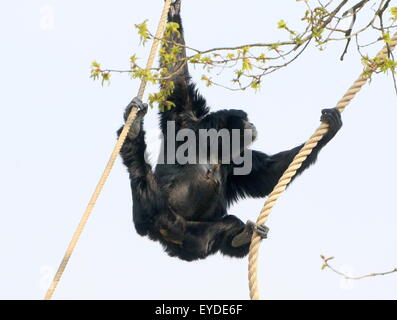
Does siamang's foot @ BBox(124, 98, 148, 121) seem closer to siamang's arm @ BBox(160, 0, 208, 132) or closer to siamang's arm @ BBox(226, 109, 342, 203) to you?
siamang's arm @ BBox(160, 0, 208, 132)

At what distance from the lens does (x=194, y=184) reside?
792cm

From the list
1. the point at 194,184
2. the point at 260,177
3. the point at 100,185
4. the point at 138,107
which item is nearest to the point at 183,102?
the point at 194,184

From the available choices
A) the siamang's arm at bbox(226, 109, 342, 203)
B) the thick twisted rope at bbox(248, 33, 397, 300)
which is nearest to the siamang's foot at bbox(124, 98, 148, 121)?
the thick twisted rope at bbox(248, 33, 397, 300)

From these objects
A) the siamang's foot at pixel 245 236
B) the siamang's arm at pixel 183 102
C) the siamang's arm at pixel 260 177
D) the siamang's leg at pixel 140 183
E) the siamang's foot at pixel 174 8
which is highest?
the siamang's foot at pixel 174 8

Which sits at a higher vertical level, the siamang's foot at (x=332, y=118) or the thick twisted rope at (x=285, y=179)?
the siamang's foot at (x=332, y=118)

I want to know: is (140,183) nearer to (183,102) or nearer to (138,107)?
(138,107)

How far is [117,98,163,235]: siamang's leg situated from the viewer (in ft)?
23.7

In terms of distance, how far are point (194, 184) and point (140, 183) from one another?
2.55 ft

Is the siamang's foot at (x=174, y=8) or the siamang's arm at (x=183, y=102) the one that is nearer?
the siamang's foot at (x=174, y=8)

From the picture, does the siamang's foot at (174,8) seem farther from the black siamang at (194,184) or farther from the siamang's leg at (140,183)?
the siamang's leg at (140,183)

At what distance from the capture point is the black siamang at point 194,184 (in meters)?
7.34

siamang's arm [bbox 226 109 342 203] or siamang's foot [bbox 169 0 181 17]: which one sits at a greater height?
siamang's foot [bbox 169 0 181 17]

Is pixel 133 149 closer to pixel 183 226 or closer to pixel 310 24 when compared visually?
pixel 183 226

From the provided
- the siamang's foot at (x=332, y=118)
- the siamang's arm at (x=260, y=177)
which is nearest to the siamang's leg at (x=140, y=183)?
the siamang's arm at (x=260, y=177)
